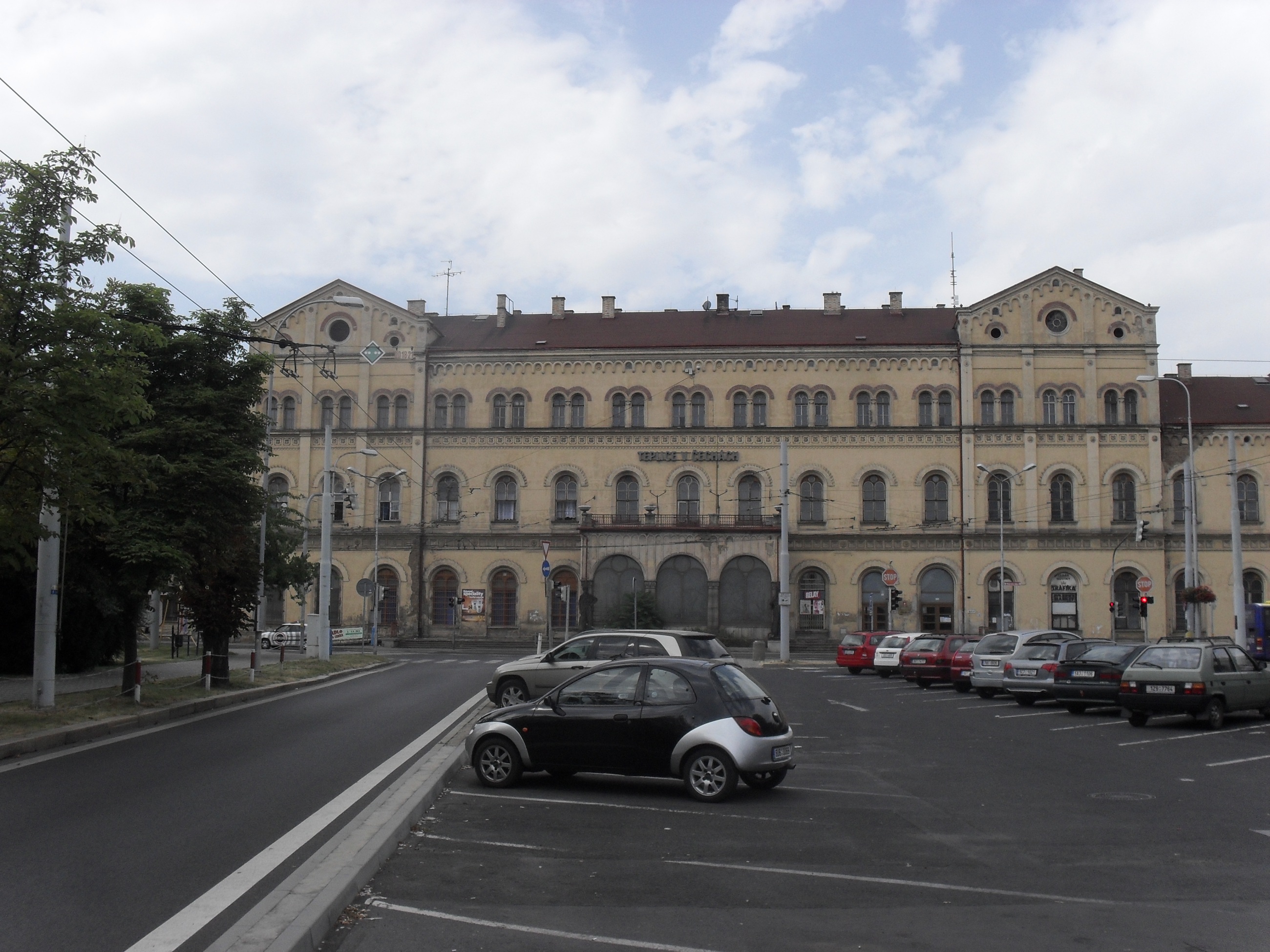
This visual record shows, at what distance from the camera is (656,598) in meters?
55.9

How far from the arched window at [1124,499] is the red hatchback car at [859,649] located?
23611 mm

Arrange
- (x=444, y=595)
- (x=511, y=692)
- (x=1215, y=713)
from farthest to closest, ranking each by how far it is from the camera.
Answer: (x=444, y=595)
(x=511, y=692)
(x=1215, y=713)

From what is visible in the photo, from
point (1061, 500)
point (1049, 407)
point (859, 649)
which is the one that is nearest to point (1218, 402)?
point (1049, 407)

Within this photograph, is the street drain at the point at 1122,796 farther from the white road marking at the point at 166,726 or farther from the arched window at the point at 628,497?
the arched window at the point at 628,497

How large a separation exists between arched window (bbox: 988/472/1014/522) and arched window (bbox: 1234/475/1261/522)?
11.6 m

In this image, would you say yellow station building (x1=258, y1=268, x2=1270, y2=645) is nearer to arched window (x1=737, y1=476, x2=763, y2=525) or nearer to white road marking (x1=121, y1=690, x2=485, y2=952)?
arched window (x1=737, y1=476, x2=763, y2=525)

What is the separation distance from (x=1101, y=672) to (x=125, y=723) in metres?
17.8

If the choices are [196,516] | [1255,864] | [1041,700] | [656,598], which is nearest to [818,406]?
[656,598]

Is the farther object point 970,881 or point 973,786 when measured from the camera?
point 973,786

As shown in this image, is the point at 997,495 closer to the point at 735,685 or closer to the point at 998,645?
the point at 998,645

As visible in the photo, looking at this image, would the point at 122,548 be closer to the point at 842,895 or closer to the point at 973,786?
the point at 973,786

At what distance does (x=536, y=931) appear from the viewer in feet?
23.3

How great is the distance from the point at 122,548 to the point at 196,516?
166cm

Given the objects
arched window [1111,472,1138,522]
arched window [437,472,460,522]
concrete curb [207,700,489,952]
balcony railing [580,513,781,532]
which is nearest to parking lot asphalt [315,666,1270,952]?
concrete curb [207,700,489,952]
